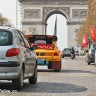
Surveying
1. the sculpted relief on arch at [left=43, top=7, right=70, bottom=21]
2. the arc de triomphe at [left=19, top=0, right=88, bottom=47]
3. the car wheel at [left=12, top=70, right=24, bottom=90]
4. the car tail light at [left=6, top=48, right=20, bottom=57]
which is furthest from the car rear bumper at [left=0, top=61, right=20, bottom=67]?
the sculpted relief on arch at [left=43, top=7, right=70, bottom=21]

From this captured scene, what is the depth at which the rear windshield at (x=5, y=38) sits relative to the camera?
577 inches

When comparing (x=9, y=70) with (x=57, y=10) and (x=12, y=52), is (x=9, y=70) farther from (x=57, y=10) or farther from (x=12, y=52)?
(x=57, y=10)

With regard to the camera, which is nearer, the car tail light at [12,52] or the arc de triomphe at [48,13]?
the car tail light at [12,52]

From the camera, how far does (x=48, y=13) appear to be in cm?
12725

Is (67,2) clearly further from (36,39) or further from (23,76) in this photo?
(23,76)

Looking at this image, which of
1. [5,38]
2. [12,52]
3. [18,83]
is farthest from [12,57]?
[18,83]

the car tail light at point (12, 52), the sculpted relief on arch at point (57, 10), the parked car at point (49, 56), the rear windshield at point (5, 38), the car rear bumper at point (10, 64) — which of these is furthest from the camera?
the sculpted relief on arch at point (57, 10)

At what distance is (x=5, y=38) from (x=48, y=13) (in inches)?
4436

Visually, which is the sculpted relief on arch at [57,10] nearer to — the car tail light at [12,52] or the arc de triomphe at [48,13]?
the arc de triomphe at [48,13]

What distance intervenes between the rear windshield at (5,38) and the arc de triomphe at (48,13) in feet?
339

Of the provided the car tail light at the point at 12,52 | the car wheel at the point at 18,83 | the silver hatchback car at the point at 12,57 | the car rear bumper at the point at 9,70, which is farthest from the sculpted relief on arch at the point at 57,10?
the car rear bumper at the point at 9,70

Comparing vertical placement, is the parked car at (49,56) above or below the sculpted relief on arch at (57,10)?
below

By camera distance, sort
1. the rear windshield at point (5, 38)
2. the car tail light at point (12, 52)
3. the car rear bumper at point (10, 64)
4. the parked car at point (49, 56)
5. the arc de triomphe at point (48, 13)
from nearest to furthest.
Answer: the car rear bumper at point (10, 64)
the car tail light at point (12, 52)
the rear windshield at point (5, 38)
the parked car at point (49, 56)
the arc de triomphe at point (48, 13)

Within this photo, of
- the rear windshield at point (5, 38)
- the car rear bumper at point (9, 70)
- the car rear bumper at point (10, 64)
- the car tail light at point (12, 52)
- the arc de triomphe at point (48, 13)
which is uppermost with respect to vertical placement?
the arc de triomphe at point (48, 13)
